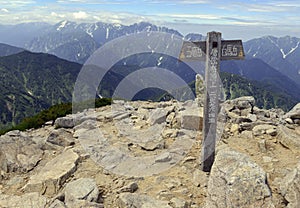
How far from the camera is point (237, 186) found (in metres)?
7.90

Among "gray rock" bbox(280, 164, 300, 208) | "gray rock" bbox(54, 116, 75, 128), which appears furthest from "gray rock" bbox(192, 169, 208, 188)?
"gray rock" bbox(54, 116, 75, 128)

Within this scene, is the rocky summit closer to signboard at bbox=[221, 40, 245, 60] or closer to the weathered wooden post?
the weathered wooden post

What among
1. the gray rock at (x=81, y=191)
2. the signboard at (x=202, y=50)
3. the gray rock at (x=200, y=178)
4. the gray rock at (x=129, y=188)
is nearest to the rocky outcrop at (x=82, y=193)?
the gray rock at (x=81, y=191)

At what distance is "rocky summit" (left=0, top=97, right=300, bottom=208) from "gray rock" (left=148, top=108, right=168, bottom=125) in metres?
0.05

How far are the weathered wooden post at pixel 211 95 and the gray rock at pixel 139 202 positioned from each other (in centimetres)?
251

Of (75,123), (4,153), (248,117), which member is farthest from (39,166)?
(248,117)

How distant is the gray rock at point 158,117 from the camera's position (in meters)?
16.2

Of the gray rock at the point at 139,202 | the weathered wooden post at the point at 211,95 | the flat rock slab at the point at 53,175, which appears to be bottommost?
the flat rock slab at the point at 53,175

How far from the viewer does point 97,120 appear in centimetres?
1719

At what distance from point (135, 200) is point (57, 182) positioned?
2981 millimetres

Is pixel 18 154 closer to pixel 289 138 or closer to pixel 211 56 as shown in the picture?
pixel 211 56

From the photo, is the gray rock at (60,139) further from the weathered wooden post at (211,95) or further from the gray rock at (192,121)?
the weathered wooden post at (211,95)

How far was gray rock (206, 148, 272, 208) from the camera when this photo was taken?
306 inches

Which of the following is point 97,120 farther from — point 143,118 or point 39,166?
point 39,166
